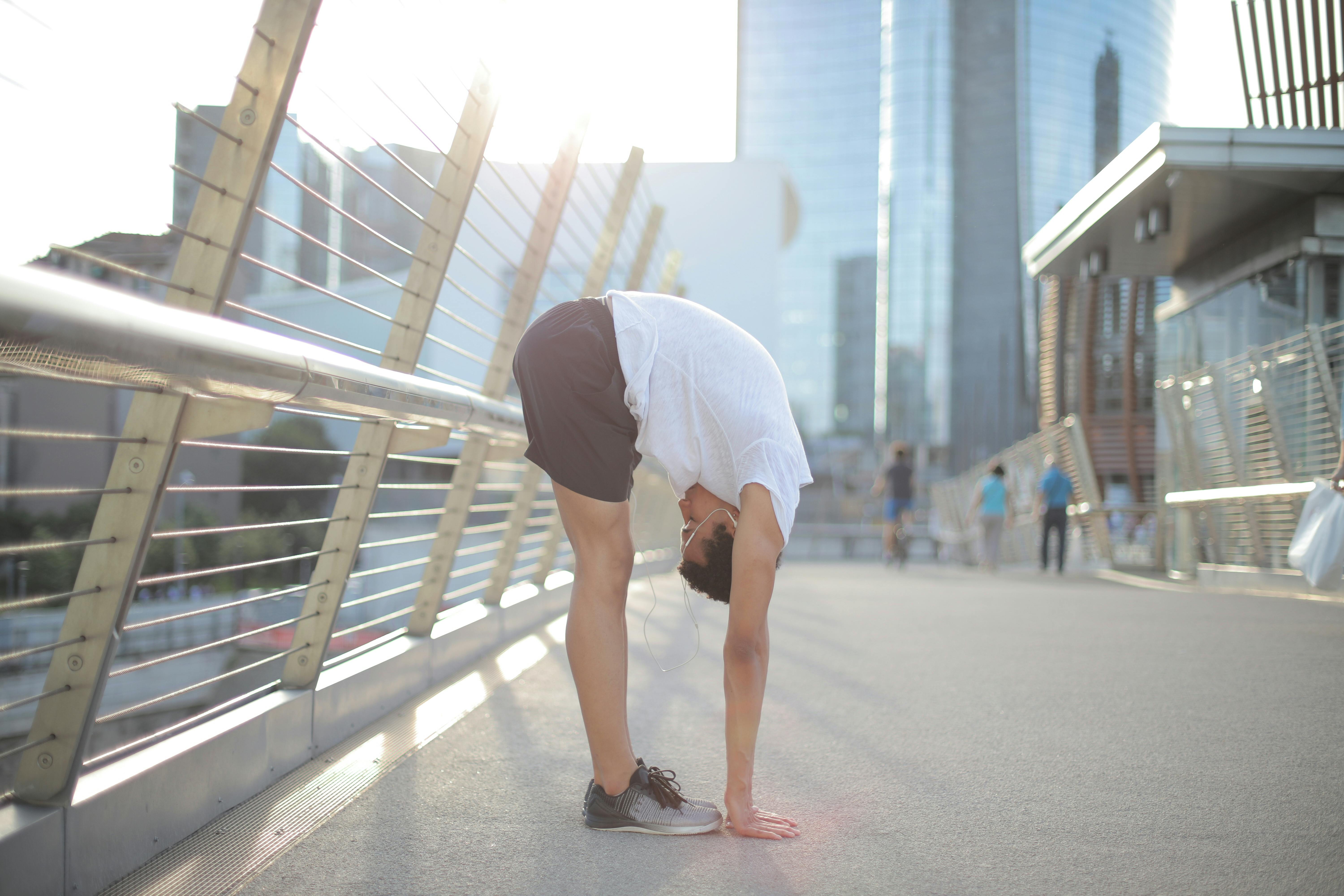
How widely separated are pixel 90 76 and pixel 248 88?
0.87 ft

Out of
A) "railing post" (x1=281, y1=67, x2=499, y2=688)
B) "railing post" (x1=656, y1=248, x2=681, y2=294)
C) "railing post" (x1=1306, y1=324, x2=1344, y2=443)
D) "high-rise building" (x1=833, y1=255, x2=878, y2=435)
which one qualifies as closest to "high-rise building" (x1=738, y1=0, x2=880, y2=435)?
"high-rise building" (x1=833, y1=255, x2=878, y2=435)

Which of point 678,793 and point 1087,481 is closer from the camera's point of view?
point 678,793

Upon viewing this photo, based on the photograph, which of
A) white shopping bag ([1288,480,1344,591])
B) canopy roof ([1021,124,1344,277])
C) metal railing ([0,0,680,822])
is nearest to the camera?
metal railing ([0,0,680,822])

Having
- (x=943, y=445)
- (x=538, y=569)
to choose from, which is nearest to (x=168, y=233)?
(x=538, y=569)

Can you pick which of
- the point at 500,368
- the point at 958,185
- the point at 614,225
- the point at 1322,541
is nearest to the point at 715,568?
the point at 500,368

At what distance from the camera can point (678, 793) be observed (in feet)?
7.14

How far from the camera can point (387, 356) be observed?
9.23 ft

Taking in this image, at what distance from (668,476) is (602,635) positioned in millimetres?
375

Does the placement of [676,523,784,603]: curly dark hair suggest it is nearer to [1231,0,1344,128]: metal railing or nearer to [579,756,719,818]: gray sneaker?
[579,756,719,818]: gray sneaker

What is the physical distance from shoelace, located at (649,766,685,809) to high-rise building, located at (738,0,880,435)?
97763 mm

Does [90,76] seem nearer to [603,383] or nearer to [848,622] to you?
[603,383]

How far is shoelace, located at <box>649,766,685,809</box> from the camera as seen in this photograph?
2.15 meters

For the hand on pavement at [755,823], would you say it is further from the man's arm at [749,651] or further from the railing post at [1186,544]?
the railing post at [1186,544]

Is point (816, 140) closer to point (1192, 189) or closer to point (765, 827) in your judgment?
point (1192, 189)
